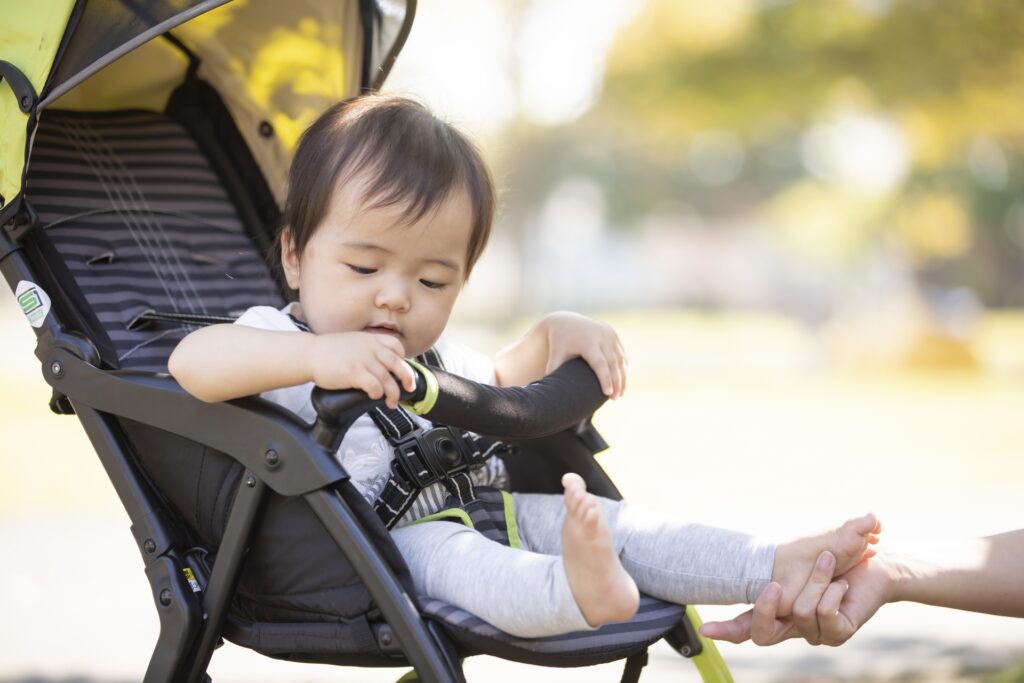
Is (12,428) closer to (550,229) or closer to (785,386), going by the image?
(785,386)

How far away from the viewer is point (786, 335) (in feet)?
65.5

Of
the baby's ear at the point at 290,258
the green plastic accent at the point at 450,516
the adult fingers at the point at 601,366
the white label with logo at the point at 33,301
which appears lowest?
the green plastic accent at the point at 450,516

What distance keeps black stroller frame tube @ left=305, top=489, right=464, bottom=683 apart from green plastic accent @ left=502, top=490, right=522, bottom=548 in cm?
42

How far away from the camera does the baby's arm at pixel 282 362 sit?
181 centimetres

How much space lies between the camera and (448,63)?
1139cm

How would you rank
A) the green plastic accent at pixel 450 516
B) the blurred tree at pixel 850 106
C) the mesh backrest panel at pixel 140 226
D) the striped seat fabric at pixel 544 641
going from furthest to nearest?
the blurred tree at pixel 850 106, the mesh backrest panel at pixel 140 226, the green plastic accent at pixel 450 516, the striped seat fabric at pixel 544 641

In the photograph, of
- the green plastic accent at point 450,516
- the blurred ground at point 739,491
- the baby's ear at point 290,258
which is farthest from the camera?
the blurred ground at point 739,491

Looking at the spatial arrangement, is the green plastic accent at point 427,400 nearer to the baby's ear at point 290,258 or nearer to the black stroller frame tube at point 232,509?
the black stroller frame tube at point 232,509

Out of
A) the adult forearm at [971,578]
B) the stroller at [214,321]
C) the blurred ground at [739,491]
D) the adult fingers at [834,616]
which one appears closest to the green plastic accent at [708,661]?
the stroller at [214,321]

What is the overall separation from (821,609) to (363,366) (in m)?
0.91

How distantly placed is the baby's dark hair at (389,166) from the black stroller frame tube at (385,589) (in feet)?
1.89

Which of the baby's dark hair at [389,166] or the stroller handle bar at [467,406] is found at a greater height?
the baby's dark hair at [389,166]

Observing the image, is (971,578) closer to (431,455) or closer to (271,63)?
(431,455)

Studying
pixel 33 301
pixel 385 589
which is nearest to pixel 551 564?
pixel 385 589
